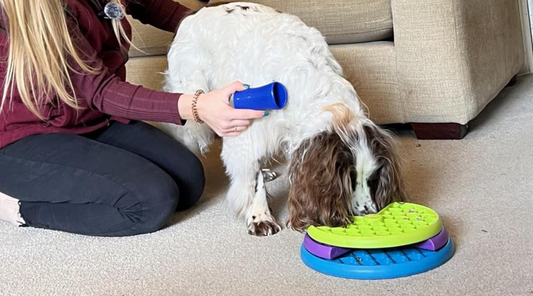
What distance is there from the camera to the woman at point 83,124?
192 cm

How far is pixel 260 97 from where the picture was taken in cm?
183

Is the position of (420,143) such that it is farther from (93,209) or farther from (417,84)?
(93,209)

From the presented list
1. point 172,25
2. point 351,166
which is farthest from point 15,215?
point 351,166

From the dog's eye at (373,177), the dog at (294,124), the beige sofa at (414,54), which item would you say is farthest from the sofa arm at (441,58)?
the dog's eye at (373,177)

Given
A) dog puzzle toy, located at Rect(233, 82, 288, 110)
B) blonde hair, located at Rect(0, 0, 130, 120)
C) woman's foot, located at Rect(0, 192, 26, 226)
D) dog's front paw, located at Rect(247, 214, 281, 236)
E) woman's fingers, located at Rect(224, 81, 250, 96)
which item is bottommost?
dog's front paw, located at Rect(247, 214, 281, 236)

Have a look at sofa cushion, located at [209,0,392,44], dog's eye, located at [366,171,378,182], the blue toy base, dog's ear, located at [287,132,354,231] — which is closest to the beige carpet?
the blue toy base

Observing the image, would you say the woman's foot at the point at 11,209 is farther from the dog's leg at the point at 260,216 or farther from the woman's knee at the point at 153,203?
the dog's leg at the point at 260,216

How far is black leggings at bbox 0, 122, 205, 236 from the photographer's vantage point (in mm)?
2084

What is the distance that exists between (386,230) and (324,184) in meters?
0.19

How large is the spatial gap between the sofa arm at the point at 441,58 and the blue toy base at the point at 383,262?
108cm

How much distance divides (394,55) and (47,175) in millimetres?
1357

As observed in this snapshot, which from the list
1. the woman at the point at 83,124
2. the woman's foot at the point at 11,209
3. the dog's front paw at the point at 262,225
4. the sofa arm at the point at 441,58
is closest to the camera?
the woman at the point at 83,124

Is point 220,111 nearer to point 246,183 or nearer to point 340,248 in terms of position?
point 246,183

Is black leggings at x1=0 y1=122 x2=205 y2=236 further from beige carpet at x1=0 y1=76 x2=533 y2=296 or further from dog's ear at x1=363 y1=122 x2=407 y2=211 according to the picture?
dog's ear at x1=363 y1=122 x2=407 y2=211
